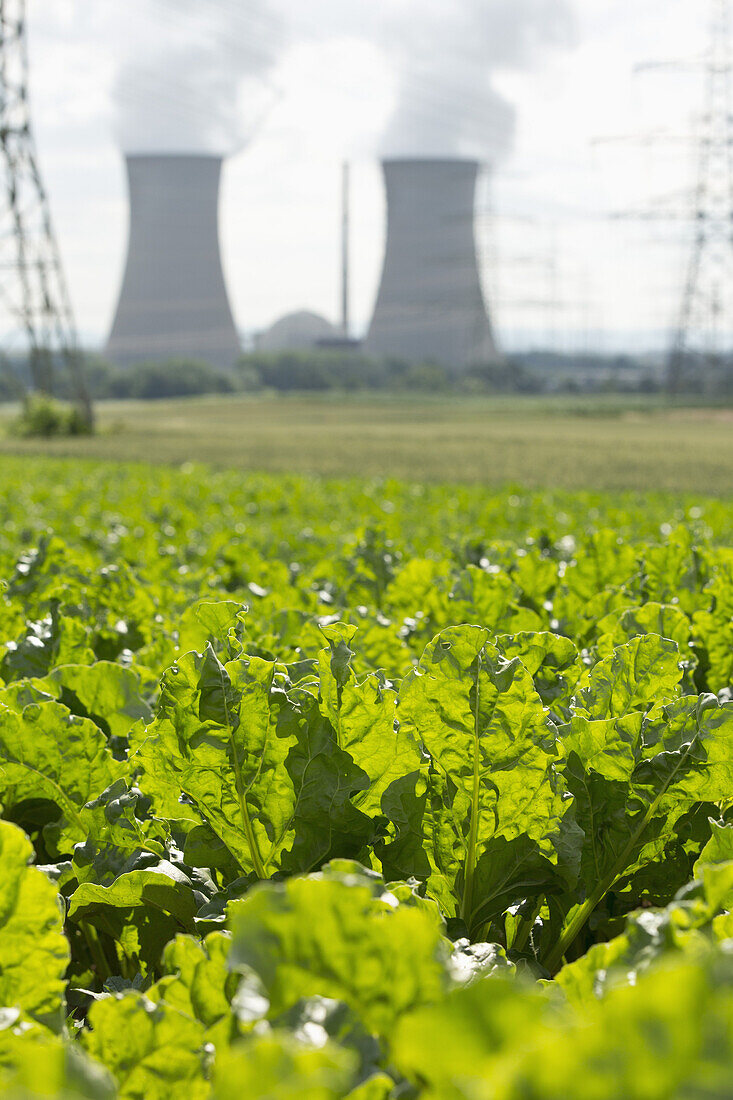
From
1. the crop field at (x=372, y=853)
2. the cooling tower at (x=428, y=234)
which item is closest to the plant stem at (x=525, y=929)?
the crop field at (x=372, y=853)

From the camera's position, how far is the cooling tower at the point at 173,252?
47.3 meters

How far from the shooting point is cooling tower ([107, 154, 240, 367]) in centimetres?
4734

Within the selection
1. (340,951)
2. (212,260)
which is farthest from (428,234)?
(340,951)

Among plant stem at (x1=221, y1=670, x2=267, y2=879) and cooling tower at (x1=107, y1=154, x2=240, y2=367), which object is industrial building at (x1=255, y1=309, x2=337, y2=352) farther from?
plant stem at (x1=221, y1=670, x2=267, y2=879)

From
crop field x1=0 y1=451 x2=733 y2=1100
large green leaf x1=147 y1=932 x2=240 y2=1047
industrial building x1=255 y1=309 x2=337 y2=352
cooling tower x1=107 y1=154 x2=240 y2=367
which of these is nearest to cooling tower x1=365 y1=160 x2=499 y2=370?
cooling tower x1=107 y1=154 x2=240 y2=367

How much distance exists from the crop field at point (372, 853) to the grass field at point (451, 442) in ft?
54.4

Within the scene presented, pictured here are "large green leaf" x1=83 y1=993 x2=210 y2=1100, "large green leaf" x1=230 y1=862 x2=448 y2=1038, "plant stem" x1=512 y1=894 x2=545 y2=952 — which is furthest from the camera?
"plant stem" x1=512 y1=894 x2=545 y2=952

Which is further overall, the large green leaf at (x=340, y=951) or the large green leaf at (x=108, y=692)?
the large green leaf at (x=108, y=692)

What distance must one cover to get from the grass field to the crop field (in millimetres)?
16596

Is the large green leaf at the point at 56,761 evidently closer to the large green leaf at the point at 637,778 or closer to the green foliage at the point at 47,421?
the large green leaf at the point at 637,778

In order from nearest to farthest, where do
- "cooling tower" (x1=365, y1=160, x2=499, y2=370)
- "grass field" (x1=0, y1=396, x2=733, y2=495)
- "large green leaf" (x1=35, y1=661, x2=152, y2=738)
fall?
1. "large green leaf" (x1=35, y1=661, x2=152, y2=738)
2. "grass field" (x1=0, y1=396, x2=733, y2=495)
3. "cooling tower" (x1=365, y1=160, x2=499, y2=370)

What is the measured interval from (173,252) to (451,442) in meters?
22.7

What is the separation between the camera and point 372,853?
1135 mm

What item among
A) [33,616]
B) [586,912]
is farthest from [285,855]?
[33,616]
